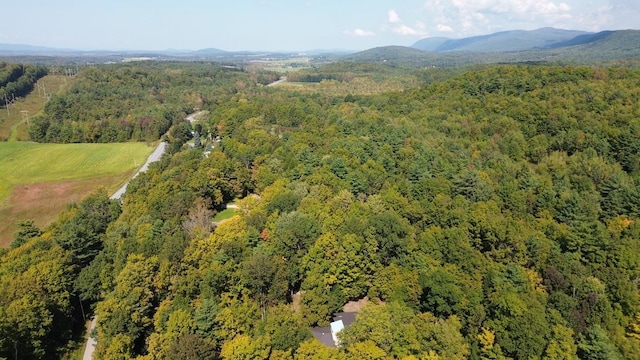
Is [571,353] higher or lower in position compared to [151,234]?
lower

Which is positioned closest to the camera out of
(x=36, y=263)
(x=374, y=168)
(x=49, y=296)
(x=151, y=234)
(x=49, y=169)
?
(x=49, y=296)

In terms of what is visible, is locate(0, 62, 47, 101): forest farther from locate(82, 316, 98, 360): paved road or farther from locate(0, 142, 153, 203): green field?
locate(82, 316, 98, 360): paved road

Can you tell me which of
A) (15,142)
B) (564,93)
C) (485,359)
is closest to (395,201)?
(485,359)

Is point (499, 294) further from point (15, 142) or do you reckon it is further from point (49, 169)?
point (15, 142)

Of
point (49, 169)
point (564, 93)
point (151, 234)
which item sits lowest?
point (49, 169)

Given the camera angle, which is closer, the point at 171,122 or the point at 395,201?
the point at 395,201

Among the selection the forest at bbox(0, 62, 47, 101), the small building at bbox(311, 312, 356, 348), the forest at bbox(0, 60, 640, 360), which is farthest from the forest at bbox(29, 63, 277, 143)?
the small building at bbox(311, 312, 356, 348)

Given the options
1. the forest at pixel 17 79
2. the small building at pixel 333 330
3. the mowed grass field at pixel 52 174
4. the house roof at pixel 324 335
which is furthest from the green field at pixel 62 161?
the small building at pixel 333 330

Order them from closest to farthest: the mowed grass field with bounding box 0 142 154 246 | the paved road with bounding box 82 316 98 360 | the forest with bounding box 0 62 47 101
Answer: the paved road with bounding box 82 316 98 360
the mowed grass field with bounding box 0 142 154 246
the forest with bounding box 0 62 47 101
